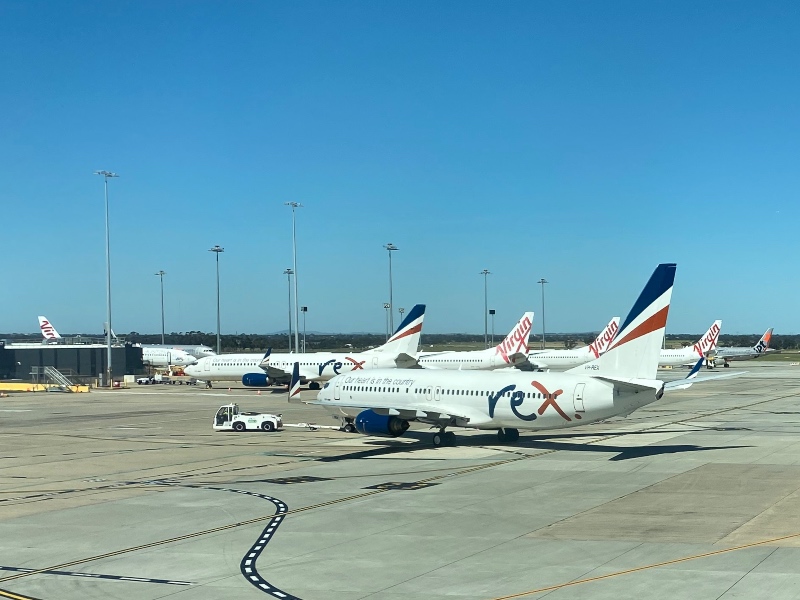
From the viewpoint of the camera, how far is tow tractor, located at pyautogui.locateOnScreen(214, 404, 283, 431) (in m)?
56.2

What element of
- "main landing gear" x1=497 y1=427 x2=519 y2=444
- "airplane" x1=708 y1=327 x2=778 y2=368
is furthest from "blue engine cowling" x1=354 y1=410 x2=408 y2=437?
"airplane" x1=708 y1=327 x2=778 y2=368

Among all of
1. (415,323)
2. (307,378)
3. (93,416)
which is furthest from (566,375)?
(307,378)

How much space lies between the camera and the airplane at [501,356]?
3939 inches

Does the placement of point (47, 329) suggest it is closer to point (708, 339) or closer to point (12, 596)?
point (708, 339)

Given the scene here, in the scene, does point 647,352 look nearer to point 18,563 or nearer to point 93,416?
point 18,563

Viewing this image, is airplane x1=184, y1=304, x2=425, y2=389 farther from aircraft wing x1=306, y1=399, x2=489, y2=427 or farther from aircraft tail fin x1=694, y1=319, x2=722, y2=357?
aircraft tail fin x1=694, y1=319, x2=722, y2=357

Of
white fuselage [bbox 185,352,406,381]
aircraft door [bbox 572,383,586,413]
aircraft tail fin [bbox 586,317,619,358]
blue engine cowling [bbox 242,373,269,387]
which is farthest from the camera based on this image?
aircraft tail fin [bbox 586,317,619,358]

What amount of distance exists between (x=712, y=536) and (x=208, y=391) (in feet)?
273

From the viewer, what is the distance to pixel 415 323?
76312mm

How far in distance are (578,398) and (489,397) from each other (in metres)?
4.91

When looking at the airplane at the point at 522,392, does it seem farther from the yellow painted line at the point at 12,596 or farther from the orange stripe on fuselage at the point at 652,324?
the yellow painted line at the point at 12,596

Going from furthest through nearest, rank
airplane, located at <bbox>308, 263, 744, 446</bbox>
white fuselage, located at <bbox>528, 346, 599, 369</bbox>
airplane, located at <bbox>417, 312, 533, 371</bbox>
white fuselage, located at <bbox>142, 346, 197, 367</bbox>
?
white fuselage, located at <bbox>142, 346, 197, 367</bbox> < white fuselage, located at <bbox>528, 346, 599, 369</bbox> < airplane, located at <bbox>417, 312, 533, 371</bbox> < airplane, located at <bbox>308, 263, 744, 446</bbox>

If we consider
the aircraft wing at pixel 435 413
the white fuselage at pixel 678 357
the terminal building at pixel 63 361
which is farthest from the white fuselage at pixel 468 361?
the aircraft wing at pixel 435 413

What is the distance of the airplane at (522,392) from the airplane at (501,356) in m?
50.2
